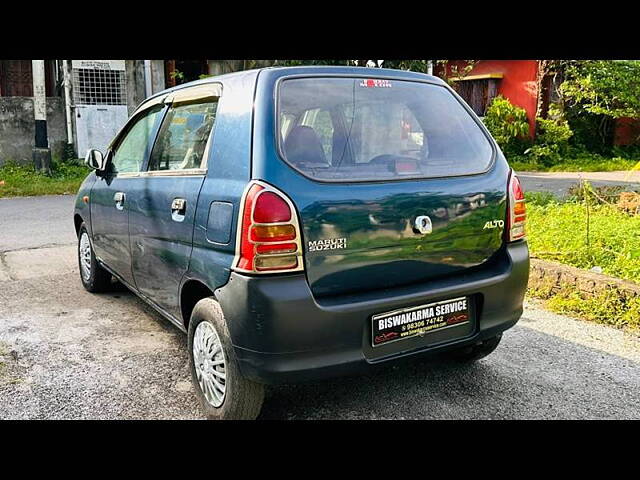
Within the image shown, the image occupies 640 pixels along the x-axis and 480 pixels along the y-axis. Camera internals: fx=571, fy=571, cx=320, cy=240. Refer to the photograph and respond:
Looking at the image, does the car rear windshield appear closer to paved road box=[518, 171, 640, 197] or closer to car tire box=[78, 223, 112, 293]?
car tire box=[78, 223, 112, 293]

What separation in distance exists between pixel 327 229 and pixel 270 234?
249 millimetres

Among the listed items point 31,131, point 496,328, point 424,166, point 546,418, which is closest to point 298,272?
point 424,166

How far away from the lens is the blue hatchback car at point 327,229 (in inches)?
94.7

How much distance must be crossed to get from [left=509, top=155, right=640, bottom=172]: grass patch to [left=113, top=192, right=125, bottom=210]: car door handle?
13470 millimetres

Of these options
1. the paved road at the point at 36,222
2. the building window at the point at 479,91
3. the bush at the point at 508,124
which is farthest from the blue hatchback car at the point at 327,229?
the building window at the point at 479,91

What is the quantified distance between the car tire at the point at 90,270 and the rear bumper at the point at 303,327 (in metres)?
2.73

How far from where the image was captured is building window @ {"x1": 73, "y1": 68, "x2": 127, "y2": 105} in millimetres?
13453

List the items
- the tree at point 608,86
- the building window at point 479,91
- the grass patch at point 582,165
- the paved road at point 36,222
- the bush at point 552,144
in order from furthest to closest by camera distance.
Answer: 1. the building window at point 479,91
2. the bush at point 552,144
3. the tree at point 608,86
4. the grass patch at point 582,165
5. the paved road at point 36,222

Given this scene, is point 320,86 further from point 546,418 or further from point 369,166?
point 546,418

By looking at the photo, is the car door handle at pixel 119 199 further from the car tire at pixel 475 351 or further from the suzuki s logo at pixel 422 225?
the car tire at pixel 475 351

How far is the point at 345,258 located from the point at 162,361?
171cm

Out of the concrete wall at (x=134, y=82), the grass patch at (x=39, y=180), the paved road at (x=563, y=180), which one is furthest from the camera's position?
the concrete wall at (x=134, y=82)

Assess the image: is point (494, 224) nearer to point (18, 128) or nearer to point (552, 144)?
point (18, 128)

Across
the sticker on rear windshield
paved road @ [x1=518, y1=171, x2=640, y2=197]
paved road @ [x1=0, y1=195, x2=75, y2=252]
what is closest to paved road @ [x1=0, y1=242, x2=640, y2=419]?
the sticker on rear windshield
